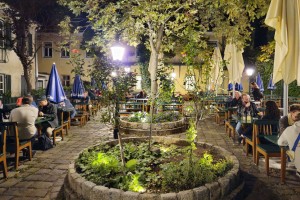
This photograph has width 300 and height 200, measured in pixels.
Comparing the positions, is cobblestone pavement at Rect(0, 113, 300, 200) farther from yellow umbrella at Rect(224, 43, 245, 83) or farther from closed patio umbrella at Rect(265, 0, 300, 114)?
yellow umbrella at Rect(224, 43, 245, 83)

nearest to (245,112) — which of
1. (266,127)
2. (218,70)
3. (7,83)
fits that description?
(266,127)

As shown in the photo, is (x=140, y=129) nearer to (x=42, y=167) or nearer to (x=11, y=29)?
(x=42, y=167)

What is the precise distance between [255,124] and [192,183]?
2.80 m

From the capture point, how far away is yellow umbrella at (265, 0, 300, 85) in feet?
13.2

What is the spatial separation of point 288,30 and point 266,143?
133 inches

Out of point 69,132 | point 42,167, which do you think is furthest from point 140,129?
point 42,167

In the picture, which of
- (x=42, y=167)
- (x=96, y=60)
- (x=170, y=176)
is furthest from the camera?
(x=42, y=167)

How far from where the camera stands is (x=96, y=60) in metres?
5.10

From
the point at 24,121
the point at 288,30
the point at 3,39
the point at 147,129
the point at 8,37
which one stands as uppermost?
the point at 8,37

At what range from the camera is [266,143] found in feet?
21.9

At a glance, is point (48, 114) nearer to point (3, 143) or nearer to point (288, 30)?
point (3, 143)

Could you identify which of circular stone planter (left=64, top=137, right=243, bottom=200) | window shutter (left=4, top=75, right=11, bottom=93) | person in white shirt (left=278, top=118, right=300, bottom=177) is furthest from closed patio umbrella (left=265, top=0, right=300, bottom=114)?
window shutter (left=4, top=75, right=11, bottom=93)

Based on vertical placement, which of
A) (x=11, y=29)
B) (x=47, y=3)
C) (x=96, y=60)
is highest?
(x=47, y=3)

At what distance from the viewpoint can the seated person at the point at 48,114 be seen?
818 centimetres
